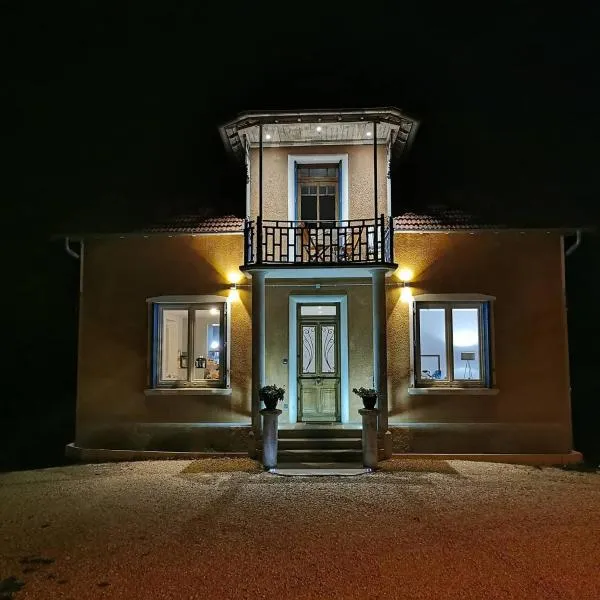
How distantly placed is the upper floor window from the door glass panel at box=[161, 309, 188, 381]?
141 inches

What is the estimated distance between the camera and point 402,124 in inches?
477

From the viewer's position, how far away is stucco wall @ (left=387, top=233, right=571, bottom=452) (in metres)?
11.5

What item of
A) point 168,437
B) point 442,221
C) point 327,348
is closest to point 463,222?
point 442,221

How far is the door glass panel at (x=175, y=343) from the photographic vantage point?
12.4 metres

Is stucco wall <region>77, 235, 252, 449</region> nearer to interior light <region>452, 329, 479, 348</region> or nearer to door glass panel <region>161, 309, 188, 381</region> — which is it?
door glass panel <region>161, 309, 188, 381</region>

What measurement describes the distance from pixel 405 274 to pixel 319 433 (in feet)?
12.4

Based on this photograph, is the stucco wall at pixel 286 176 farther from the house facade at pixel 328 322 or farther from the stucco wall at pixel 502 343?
the stucco wall at pixel 502 343

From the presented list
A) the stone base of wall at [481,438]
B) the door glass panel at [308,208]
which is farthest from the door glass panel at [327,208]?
the stone base of wall at [481,438]

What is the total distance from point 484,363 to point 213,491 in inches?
248

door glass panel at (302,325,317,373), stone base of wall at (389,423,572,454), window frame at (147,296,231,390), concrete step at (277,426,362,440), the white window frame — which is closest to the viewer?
concrete step at (277,426,362,440)

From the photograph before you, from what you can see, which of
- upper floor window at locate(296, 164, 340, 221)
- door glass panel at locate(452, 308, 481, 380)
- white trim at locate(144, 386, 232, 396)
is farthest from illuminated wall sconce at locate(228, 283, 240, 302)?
door glass panel at locate(452, 308, 481, 380)

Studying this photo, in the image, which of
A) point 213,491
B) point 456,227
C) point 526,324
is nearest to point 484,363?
point 526,324

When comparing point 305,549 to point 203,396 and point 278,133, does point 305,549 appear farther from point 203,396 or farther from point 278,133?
point 278,133

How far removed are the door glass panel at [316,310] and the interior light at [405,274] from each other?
1.67m
